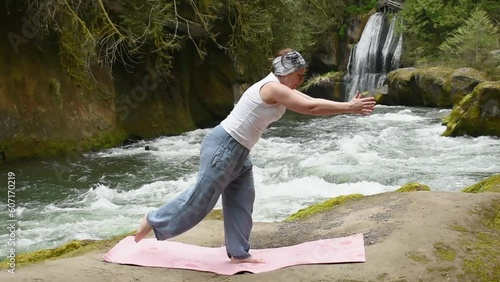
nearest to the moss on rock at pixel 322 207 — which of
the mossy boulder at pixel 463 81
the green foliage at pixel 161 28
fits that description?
the green foliage at pixel 161 28

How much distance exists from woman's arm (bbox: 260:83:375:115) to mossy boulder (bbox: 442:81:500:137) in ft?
35.8

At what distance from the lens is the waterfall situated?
94.6 ft

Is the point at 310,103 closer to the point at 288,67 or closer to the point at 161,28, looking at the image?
the point at 288,67

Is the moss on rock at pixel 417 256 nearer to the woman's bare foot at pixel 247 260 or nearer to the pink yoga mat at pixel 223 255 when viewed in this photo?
the pink yoga mat at pixel 223 255

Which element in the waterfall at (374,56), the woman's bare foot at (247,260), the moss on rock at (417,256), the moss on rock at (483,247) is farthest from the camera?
the waterfall at (374,56)

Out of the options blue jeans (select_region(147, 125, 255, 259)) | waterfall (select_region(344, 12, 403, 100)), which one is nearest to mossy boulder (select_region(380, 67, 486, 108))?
waterfall (select_region(344, 12, 403, 100))

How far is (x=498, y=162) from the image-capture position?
1094 cm

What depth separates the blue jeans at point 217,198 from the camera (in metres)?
3.60

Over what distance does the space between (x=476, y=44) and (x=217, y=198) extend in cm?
2170

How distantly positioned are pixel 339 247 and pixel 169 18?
10070 mm

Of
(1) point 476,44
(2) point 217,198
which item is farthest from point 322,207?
(1) point 476,44

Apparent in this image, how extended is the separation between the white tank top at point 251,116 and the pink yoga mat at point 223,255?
30.3 inches

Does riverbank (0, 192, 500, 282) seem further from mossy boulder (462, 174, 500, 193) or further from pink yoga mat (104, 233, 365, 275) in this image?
mossy boulder (462, 174, 500, 193)

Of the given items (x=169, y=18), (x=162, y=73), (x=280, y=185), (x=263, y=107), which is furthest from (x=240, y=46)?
(x=263, y=107)
